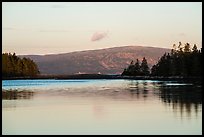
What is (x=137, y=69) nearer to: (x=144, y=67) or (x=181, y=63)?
(x=144, y=67)

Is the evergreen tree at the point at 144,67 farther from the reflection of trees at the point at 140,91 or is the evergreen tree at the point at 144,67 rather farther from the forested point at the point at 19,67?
the reflection of trees at the point at 140,91

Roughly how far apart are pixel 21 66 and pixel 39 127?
2718 inches

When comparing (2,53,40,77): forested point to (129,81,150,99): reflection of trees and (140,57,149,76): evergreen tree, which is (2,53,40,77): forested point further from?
(129,81,150,99): reflection of trees

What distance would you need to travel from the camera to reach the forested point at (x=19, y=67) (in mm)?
76125

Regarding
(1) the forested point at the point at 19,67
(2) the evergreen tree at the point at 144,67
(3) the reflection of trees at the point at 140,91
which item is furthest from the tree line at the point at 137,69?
(3) the reflection of trees at the point at 140,91

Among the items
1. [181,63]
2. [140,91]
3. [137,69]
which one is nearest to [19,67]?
[137,69]

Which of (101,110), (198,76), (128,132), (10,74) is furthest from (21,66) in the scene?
(128,132)

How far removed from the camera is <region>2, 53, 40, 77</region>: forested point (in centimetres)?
7612

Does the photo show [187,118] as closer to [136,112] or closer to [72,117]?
[136,112]

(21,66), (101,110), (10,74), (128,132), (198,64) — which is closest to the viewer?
(128,132)

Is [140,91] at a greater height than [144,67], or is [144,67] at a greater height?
[144,67]

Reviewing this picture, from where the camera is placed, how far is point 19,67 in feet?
264

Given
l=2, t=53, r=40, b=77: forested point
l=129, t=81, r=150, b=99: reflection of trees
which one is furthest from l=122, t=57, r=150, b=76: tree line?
l=129, t=81, r=150, b=99: reflection of trees

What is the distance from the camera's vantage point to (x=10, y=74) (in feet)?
249
